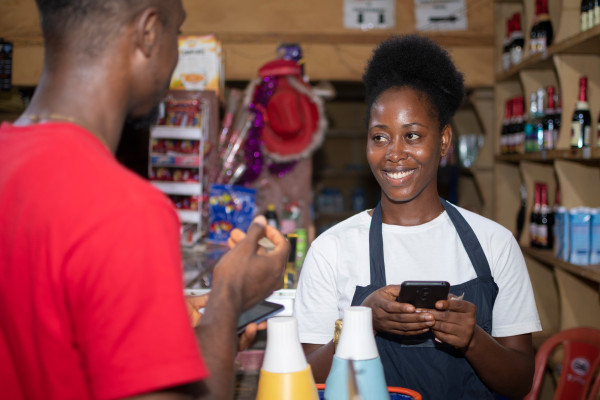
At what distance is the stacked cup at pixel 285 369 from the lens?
0.91 m

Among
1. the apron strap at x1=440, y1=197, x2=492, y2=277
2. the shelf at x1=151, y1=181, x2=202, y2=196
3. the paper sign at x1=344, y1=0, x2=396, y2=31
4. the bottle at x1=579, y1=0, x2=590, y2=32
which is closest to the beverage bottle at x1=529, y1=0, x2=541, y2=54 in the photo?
the bottle at x1=579, y1=0, x2=590, y2=32

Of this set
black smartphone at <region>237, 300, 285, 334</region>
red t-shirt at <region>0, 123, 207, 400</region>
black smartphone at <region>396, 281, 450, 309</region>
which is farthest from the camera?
black smartphone at <region>396, 281, 450, 309</region>

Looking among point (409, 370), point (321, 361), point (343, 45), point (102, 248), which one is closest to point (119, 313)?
point (102, 248)

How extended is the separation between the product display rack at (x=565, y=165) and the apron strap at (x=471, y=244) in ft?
4.79

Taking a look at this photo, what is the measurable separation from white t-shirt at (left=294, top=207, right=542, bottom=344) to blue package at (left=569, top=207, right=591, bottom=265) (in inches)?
65.9

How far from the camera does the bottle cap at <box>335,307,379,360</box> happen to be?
96 cm

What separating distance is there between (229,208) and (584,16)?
7.53 ft

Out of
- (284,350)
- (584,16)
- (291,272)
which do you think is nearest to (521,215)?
(584,16)

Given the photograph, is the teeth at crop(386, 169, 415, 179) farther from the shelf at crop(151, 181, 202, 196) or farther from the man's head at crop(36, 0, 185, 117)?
the shelf at crop(151, 181, 202, 196)

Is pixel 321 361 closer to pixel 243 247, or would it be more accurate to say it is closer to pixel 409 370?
pixel 409 370

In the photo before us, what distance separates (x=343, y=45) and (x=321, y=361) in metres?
3.58

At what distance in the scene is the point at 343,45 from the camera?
181 inches

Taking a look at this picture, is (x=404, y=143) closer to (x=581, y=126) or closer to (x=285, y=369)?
(x=285, y=369)

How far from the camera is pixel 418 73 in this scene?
1685mm
